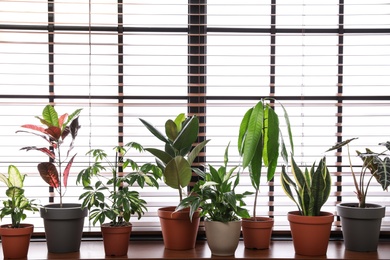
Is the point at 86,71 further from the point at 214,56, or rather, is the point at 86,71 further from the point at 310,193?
the point at 310,193

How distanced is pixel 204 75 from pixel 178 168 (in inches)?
29.6

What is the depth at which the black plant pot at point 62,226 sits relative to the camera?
323cm

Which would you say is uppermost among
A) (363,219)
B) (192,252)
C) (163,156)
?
(163,156)

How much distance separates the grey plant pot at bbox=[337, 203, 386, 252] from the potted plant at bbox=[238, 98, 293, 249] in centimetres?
48

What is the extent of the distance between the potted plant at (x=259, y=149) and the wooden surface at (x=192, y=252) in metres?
0.11

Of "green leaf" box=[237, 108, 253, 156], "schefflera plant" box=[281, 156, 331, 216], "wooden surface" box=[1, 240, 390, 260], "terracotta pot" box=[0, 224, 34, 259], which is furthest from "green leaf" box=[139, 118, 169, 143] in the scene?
"terracotta pot" box=[0, 224, 34, 259]

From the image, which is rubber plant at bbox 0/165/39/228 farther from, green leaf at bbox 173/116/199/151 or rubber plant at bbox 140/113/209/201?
green leaf at bbox 173/116/199/151

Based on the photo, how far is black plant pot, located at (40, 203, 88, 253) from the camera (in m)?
3.23

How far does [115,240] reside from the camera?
127 inches

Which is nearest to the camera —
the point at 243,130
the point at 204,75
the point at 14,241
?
the point at 14,241

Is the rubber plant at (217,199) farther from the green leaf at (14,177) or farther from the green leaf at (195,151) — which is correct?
the green leaf at (14,177)

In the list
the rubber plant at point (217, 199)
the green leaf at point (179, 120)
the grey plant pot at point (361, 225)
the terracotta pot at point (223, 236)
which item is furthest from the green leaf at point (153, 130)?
the grey plant pot at point (361, 225)

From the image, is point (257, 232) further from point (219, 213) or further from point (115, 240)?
point (115, 240)

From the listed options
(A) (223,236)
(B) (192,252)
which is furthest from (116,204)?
(A) (223,236)
